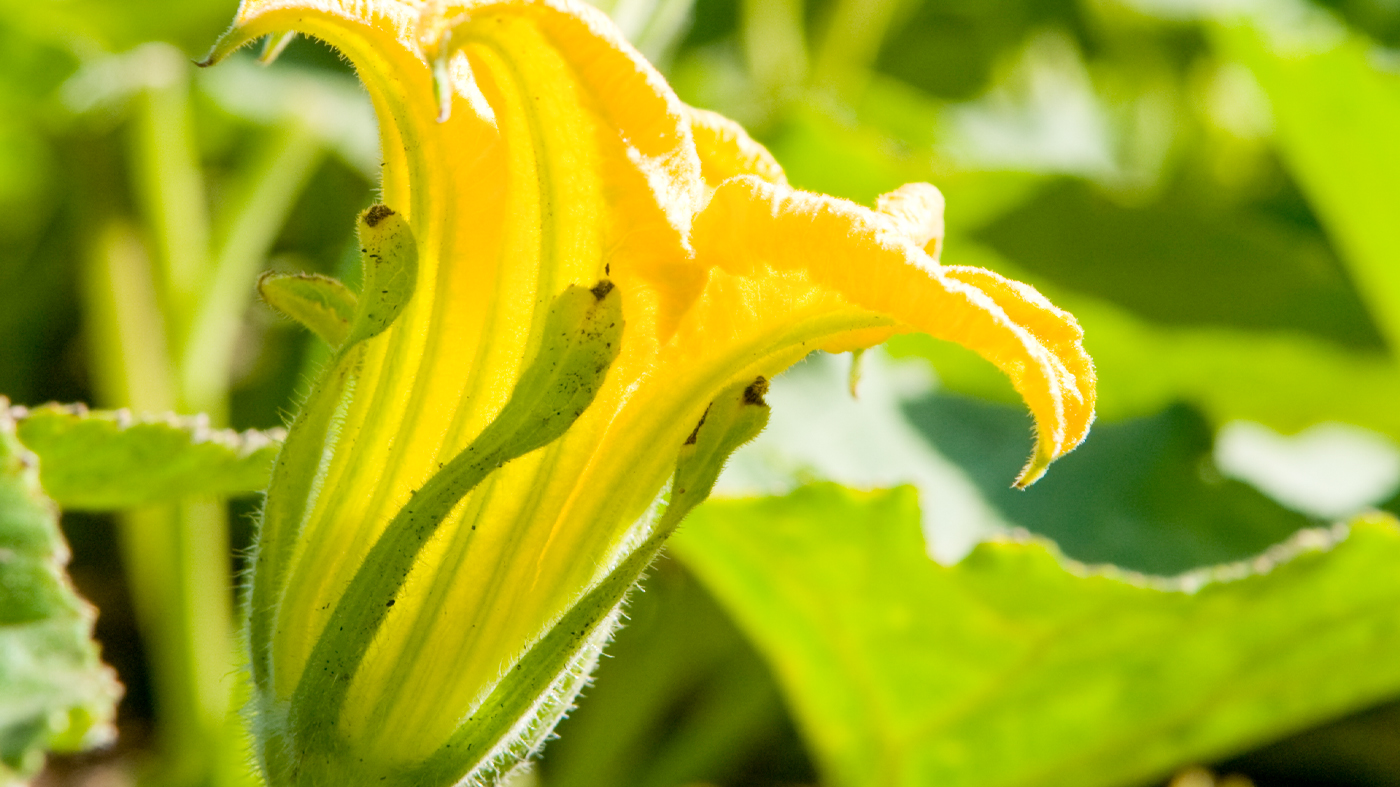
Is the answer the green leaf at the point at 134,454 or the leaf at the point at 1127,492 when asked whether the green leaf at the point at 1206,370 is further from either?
the green leaf at the point at 134,454

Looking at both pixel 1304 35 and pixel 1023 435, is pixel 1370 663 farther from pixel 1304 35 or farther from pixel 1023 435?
pixel 1304 35

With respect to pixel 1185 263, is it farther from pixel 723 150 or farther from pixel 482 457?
pixel 482 457

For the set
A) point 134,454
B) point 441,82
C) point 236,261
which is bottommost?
point 441,82

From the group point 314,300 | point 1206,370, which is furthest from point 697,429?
point 1206,370

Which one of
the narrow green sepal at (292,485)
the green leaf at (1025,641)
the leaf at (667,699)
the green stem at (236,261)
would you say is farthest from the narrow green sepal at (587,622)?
the green stem at (236,261)

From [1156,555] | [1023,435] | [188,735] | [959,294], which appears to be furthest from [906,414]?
[959,294]

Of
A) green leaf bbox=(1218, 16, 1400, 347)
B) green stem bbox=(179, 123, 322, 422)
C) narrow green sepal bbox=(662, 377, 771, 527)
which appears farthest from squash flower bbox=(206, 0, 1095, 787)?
green leaf bbox=(1218, 16, 1400, 347)
